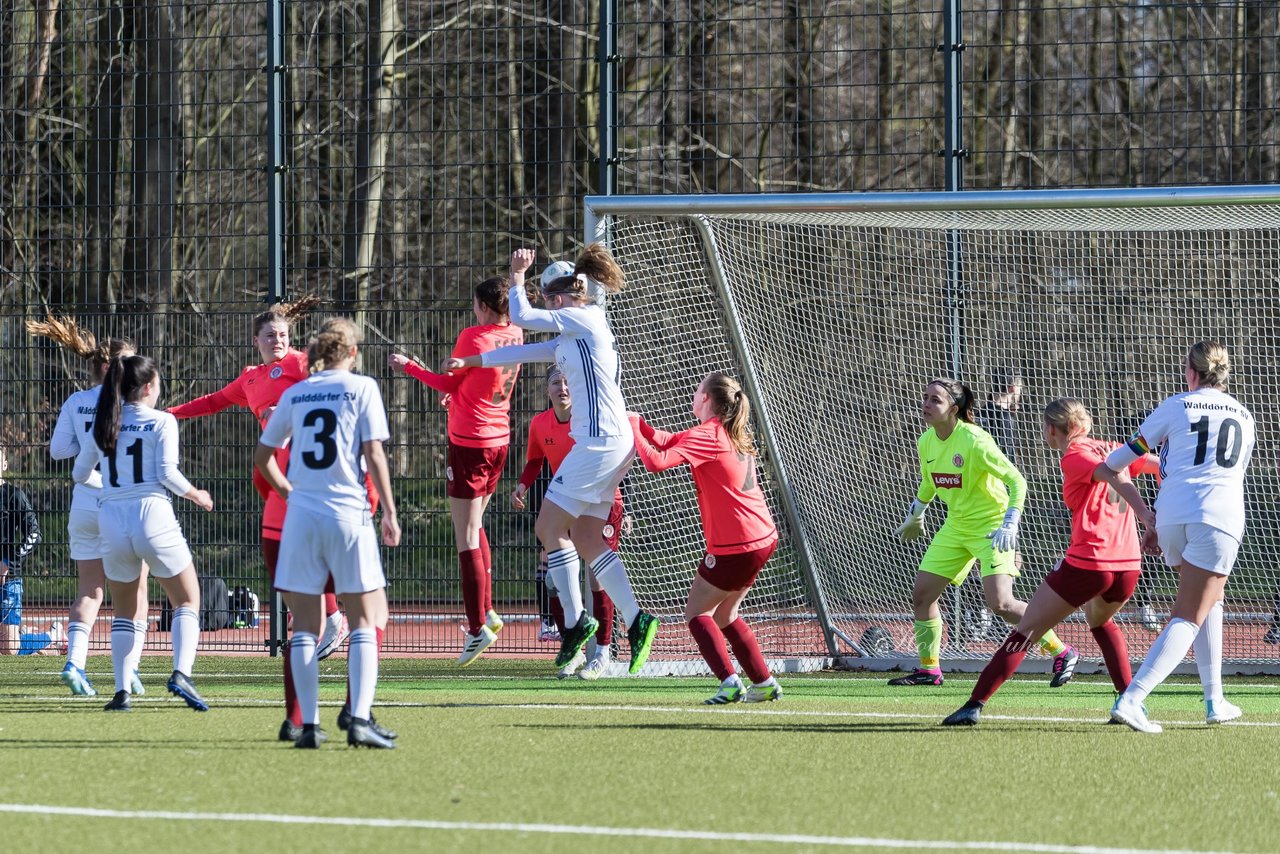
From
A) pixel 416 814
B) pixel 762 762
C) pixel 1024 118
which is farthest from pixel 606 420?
pixel 1024 118

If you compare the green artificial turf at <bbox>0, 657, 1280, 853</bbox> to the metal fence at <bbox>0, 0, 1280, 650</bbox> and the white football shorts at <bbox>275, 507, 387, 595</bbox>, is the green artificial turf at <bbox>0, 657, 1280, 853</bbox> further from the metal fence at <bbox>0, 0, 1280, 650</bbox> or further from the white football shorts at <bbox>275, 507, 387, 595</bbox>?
the metal fence at <bbox>0, 0, 1280, 650</bbox>

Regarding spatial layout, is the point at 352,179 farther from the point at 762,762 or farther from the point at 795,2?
the point at 762,762

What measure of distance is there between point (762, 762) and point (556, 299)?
3.36m

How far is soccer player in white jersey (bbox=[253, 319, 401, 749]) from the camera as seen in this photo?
21.2 feet

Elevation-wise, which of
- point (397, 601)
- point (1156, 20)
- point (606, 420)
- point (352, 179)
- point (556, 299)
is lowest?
point (397, 601)

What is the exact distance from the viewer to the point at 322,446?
254 inches

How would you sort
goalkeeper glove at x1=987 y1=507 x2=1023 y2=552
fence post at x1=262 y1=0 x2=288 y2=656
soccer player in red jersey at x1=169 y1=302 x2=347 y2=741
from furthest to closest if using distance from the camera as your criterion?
fence post at x1=262 y1=0 x2=288 y2=656
goalkeeper glove at x1=987 y1=507 x2=1023 y2=552
soccer player in red jersey at x1=169 y1=302 x2=347 y2=741

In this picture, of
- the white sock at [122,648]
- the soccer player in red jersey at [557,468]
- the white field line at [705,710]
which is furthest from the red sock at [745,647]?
the white sock at [122,648]

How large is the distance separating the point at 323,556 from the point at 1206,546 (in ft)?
13.4

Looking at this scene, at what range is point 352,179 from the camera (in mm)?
15250

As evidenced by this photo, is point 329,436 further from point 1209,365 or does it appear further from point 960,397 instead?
point 960,397

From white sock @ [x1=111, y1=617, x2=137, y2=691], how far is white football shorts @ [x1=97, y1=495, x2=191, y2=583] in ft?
0.87

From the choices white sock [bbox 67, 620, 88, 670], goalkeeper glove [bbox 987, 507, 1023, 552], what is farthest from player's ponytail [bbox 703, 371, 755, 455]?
white sock [bbox 67, 620, 88, 670]

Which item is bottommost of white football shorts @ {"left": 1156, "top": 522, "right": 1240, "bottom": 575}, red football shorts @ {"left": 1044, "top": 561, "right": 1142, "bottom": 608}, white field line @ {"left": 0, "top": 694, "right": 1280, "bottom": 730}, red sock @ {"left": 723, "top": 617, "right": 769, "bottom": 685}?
white field line @ {"left": 0, "top": 694, "right": 1280, "bottom": 730}
